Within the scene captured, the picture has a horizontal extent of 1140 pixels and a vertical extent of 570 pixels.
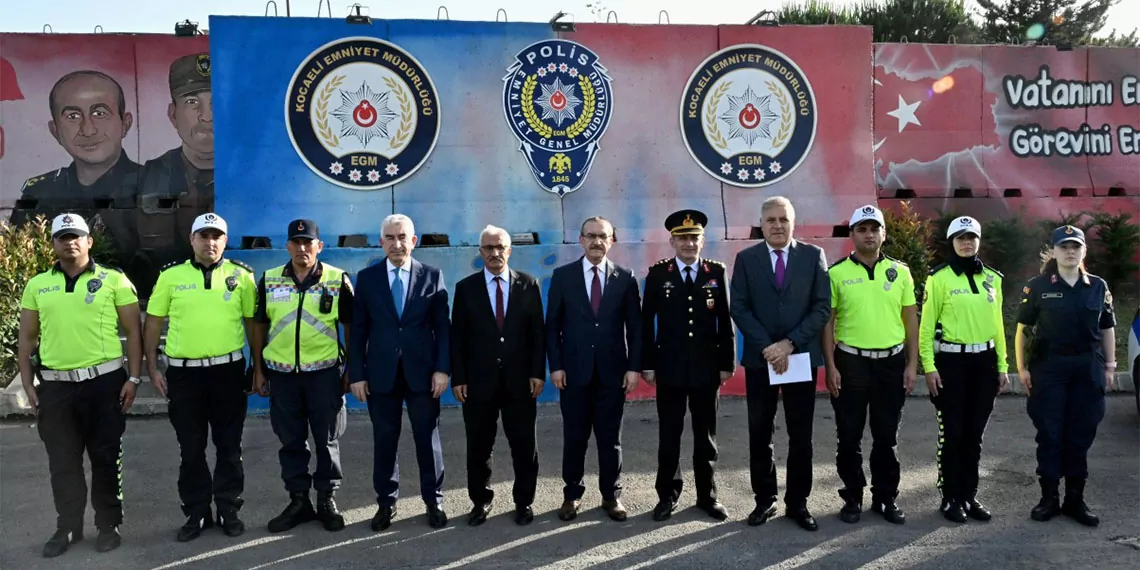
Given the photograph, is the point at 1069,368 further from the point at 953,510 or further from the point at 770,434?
the point at 770,434

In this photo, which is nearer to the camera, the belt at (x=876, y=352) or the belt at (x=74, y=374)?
the belt at (x=74, y=374)

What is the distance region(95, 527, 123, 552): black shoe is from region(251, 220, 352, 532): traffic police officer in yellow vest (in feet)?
2.77

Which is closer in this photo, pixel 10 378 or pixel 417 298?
pixel 417 298

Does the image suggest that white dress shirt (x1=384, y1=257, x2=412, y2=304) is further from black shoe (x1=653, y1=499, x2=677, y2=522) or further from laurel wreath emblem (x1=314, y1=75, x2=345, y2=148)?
laurel wreath emblem (x1=314, y1=75, x2=345, y2=148)

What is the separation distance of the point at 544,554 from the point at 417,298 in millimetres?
1674

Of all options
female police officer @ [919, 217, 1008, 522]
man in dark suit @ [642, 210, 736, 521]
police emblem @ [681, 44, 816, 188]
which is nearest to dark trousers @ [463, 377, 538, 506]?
man in dark suit @ [642, 210, 736, 521]

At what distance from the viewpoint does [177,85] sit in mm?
13344

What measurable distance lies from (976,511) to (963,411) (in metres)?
0.62

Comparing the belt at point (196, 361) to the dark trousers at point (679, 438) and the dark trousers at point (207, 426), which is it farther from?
the dark trousers at point (679, 438)

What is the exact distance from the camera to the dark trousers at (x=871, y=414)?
5.25 metres

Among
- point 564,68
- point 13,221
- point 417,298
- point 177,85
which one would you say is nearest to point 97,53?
point 177,85

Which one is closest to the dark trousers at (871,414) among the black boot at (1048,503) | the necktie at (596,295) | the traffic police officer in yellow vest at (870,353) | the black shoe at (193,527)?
the traffic police officer in yellow vest at (870,353)

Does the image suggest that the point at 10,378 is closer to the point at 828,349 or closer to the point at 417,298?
the point at 417,298

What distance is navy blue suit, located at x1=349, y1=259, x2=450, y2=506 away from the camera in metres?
5.25
